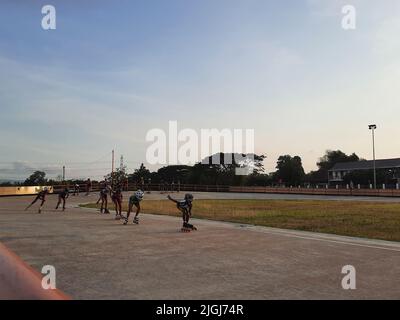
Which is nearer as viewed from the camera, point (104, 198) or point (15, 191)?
point (104, 198)

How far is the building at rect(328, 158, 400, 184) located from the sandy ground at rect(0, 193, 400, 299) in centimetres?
8412

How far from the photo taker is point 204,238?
13.8 metres

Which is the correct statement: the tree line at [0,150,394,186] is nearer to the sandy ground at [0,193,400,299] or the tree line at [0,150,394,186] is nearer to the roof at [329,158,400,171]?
the roof at [329,158,400,171]

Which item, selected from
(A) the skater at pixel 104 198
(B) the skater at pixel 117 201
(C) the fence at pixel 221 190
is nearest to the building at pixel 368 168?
(C) the fence at pixel 221 190

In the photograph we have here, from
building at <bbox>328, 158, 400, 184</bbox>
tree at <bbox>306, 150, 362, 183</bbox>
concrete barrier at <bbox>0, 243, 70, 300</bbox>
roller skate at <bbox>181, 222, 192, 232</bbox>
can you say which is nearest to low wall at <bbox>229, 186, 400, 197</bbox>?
building at <bbox>328, 158, 400, 184</bbox>

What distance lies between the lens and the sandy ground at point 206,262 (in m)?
7.12

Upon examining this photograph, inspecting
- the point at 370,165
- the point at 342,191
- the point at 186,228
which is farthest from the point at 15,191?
the point at 370,165

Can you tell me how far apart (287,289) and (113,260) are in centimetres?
419

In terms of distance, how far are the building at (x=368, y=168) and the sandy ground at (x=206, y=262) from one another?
276ft

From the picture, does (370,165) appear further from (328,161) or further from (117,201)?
(117,201)

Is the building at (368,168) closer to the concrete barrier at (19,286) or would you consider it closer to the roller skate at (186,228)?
the roller skate at (186,228)

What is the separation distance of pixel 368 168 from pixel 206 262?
9856 centimetres

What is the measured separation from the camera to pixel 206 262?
970 cm
